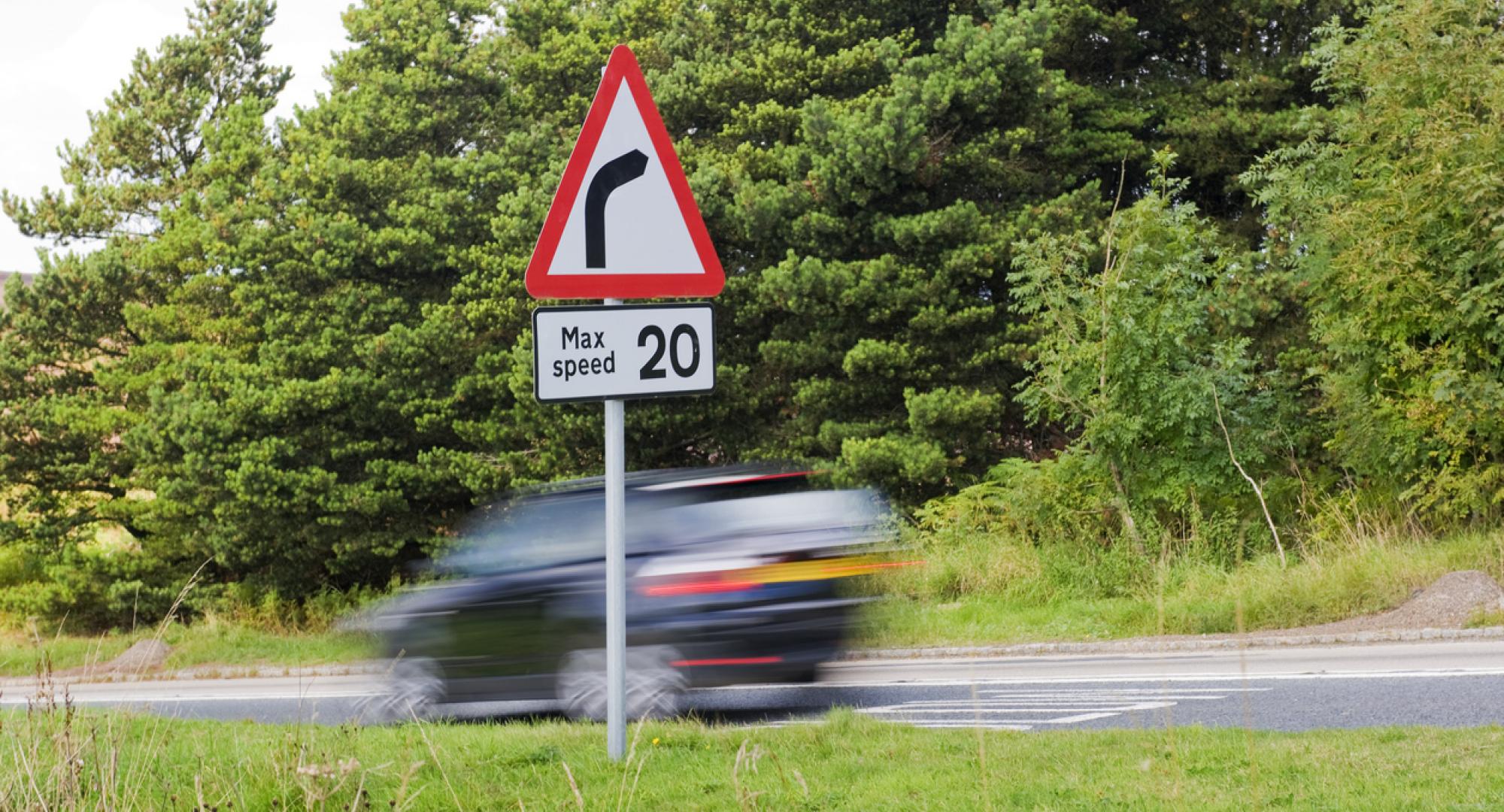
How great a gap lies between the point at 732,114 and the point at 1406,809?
22232 millimetres

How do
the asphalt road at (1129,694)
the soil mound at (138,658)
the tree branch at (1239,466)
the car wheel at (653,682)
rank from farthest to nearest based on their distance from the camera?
1. the soil mound at (138,658)
2. the tree branch at (1239,466)
3. the car wheel at (653,682)
4. the asphalt road at (1129,694)

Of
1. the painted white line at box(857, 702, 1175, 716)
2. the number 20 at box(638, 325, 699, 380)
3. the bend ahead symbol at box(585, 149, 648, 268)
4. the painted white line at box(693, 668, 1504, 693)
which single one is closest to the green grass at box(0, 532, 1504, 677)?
the painted white line at box(693, 668, 1504, 693)

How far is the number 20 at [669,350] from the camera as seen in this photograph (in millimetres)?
5332

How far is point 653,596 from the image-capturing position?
8.00m

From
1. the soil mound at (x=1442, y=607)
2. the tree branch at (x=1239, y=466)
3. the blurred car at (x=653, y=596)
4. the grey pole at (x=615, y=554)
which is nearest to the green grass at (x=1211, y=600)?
the tree branch at (x=1239, y=466)

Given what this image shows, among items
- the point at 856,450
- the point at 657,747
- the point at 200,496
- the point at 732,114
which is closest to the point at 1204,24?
the point at 732,114

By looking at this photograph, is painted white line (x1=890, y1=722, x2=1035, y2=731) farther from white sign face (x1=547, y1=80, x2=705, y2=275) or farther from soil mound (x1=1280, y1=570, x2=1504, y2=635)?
soil mound (x1=1280, y1=570, x2=1504, y2=635)

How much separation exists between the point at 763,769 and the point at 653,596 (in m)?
2.57

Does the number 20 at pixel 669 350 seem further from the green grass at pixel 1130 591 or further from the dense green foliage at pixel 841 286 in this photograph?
the dense green foliage at pixel 841 286

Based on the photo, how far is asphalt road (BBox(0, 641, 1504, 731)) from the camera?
7559mm

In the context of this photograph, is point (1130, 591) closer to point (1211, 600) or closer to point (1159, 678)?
point (1211, 600)

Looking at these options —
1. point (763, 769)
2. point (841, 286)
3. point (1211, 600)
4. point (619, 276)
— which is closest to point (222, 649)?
point (841, 286)

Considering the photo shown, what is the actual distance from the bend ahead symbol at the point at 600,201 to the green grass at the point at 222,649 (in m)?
14.3

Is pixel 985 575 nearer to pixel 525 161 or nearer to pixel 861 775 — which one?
pixel 861 775
